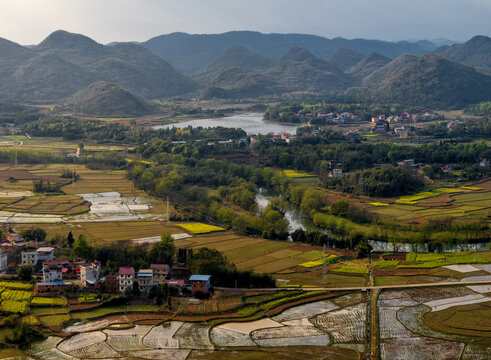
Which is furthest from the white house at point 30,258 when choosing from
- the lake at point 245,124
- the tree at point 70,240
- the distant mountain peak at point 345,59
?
the distant mountain peak at point 345,59

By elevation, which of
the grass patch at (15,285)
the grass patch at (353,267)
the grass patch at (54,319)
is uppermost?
the grass patch at (353,267)

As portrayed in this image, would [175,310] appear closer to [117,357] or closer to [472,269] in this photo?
[117,357]

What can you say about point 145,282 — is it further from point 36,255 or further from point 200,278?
point 36,255

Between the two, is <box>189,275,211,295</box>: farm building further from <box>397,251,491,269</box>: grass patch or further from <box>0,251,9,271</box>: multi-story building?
<box>397,251,491,269</box>: grass patch

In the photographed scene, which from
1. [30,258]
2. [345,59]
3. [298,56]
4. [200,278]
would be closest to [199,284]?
[200,278]

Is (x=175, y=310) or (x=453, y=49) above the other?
(x=453, y=49)

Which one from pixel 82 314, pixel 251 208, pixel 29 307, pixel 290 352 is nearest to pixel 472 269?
pixel 290 352

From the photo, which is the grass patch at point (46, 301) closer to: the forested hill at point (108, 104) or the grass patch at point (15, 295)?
the grass patch at point (15, 295)
